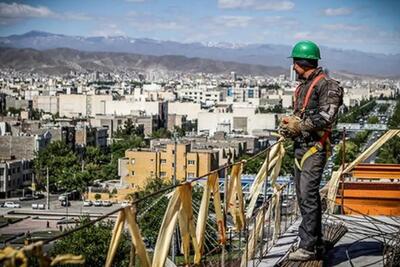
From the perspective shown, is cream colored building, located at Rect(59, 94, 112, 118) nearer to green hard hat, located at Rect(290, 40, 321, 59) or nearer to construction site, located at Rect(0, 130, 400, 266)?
construction site, located at Rect(0, 130, 400, 266)

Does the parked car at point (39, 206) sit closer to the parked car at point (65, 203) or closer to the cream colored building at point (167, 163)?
the parked car at point (65, 203)

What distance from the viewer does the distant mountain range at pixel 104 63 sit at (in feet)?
373

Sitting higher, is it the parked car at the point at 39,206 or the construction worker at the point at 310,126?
the construction worker at the point at 310,126

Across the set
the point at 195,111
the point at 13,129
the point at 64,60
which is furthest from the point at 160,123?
the point at 64,60

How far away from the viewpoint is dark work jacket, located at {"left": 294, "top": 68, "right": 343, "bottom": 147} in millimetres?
1469

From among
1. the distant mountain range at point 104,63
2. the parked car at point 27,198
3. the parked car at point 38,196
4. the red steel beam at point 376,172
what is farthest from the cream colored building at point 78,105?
the distant mountain range at point 104,63

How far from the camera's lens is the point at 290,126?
5.04 feet

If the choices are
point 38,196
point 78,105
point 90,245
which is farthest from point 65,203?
point 78,105

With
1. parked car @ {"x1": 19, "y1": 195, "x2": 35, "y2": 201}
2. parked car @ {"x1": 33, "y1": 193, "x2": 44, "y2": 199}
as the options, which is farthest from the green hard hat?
parked car @ {"x1": 33, "y1": 193, "x2": 44, "y2": 199}

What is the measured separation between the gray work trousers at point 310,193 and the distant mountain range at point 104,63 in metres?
109

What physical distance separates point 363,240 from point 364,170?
888mm

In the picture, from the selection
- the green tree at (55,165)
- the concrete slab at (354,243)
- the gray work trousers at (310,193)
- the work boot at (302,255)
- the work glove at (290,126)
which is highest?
the work glove at (290,126)

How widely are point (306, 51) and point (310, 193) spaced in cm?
32

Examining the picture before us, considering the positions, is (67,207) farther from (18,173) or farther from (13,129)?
(13,129)
